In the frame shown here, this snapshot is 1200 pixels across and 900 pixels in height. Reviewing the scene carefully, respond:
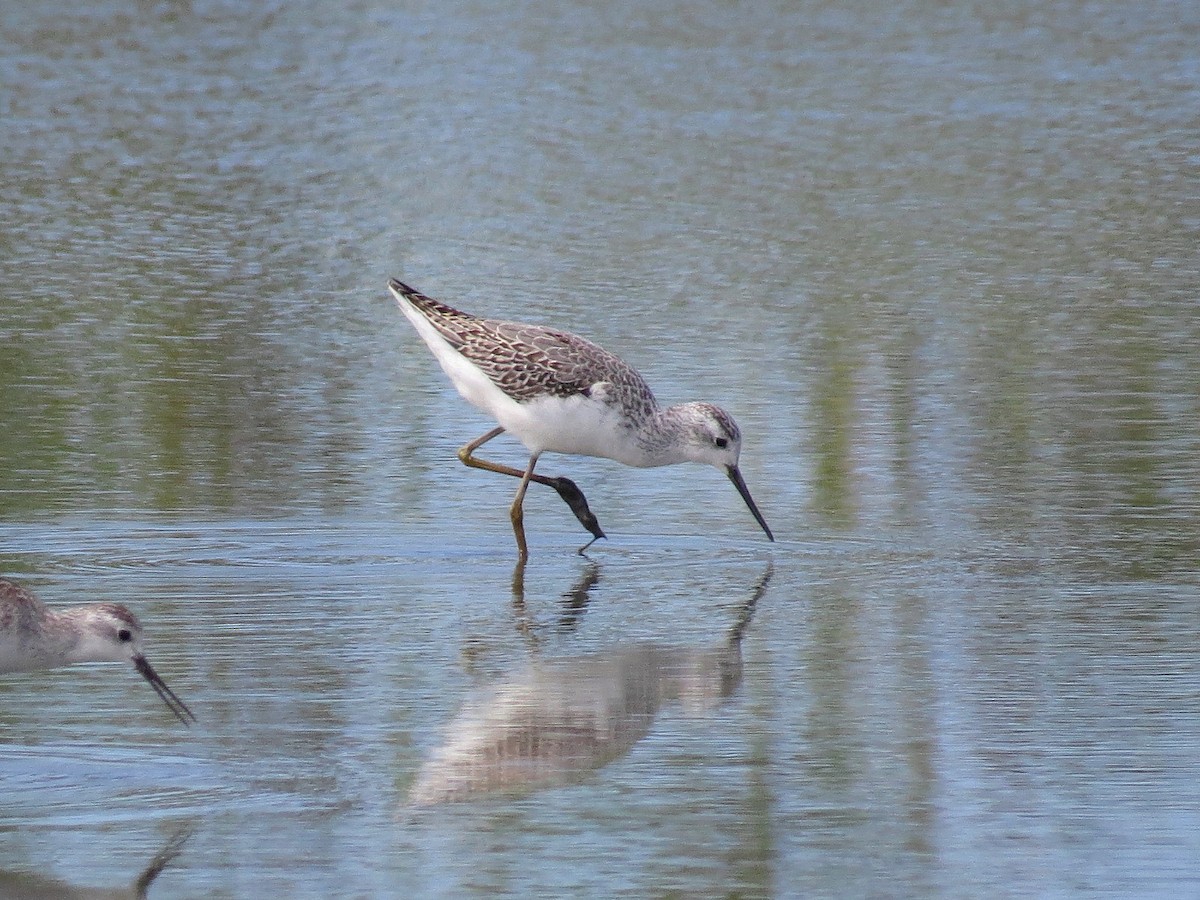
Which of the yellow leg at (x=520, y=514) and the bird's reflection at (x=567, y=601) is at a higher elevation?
the yellow leg at (x=520, y=514)

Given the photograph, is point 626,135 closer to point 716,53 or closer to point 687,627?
point 716,53

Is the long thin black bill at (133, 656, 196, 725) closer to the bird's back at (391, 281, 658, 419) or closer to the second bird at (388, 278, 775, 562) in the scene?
the second bird at (388, 278, 775, 562)

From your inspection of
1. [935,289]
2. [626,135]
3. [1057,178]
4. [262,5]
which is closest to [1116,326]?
[935,289]

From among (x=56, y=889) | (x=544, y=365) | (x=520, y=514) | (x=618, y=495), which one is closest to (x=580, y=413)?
(x=544, y=365)

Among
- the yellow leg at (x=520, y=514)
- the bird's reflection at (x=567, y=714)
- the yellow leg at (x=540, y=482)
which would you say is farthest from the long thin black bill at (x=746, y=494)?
the bird's reflection at (x=567, y=714)

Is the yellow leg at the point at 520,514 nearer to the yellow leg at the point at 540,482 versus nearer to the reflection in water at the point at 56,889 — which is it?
the yellow leg at the point at 540,482

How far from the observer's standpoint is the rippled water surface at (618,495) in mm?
6301

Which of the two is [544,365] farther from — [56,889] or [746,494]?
[56,889]

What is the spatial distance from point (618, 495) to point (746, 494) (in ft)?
3.57

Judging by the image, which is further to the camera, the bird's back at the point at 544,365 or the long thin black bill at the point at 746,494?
the bird's back at the point at 544,365

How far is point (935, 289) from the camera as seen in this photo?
15094mm

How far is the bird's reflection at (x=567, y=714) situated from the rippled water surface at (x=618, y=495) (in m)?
0.02

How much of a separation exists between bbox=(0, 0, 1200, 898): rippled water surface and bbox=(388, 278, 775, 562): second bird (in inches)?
10.7

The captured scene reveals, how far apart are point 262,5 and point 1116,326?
17.2m
